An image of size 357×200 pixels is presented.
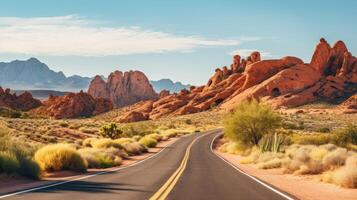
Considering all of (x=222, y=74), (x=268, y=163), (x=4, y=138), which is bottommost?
(x=268, y=163)

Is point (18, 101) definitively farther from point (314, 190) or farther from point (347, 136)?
point (314, 190)

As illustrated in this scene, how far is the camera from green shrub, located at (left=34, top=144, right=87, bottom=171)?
74.5 ft

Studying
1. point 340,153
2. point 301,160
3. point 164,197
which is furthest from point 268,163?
point 164,197

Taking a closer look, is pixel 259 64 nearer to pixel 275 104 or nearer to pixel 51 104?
pixel 275 104

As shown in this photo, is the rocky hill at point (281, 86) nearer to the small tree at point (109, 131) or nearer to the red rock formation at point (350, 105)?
the red rock formation at point (350, 105)

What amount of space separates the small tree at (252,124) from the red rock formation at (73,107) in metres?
101

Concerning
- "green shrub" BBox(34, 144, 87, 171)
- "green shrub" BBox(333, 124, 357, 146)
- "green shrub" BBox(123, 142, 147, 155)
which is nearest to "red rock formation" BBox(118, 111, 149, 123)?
"green shrub" BBox(123, 142, 147, 155)

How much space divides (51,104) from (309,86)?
7804 cm

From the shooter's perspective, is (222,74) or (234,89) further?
(222,74)

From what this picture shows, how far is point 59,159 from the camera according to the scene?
22891 millimetres

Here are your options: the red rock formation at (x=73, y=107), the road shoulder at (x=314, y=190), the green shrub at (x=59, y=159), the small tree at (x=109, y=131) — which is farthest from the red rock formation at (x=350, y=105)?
the green shrub at (x=59, y=159)

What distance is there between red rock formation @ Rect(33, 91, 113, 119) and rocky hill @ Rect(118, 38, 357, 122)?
1334 centimetres

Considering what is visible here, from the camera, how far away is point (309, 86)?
12812cm

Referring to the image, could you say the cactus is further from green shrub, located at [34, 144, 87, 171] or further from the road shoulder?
green shrub, located at [34, 144, 87, 171]
